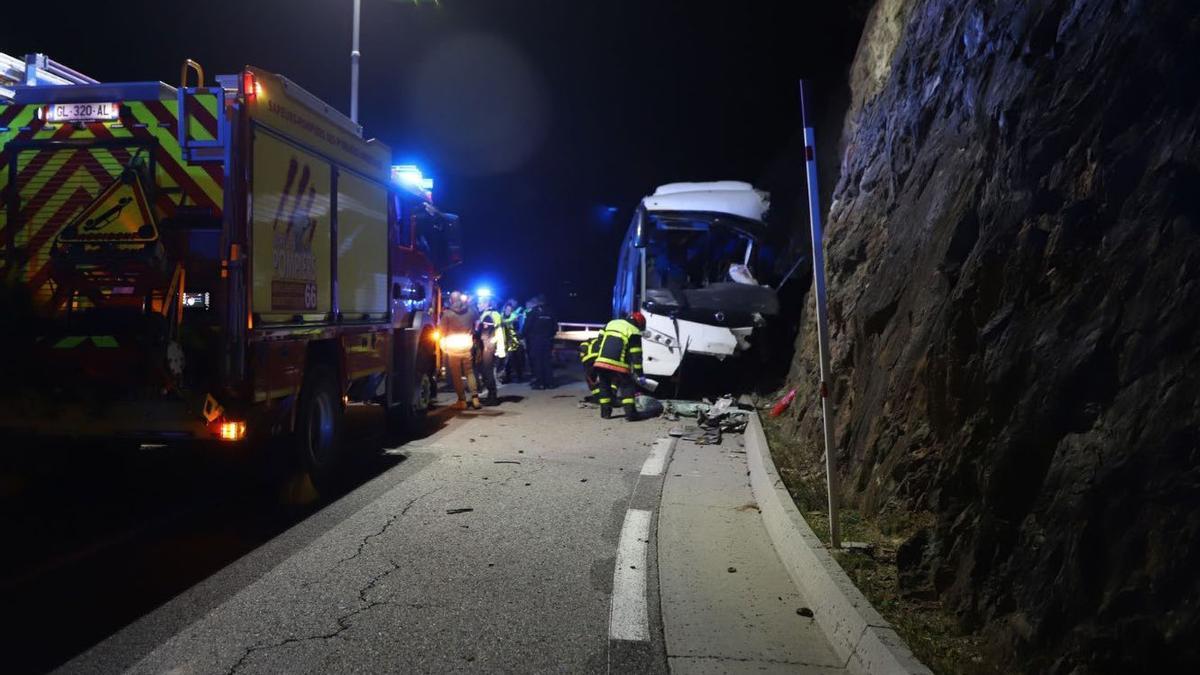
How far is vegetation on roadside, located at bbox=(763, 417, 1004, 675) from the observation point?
3.47 m

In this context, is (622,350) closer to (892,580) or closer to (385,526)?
(385,526)

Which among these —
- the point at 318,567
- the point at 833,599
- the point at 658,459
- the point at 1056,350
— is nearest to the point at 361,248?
the point at 658,459

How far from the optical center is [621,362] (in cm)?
1156

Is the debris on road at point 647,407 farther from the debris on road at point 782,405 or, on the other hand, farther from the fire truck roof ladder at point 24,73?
the fire truck roof ladder at point 24,73

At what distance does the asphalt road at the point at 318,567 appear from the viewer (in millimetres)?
3832

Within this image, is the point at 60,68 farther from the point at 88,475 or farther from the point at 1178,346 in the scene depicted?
the point at 1178,346

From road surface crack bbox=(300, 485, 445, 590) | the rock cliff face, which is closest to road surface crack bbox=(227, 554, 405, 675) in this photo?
road surface crack bbox=(300, 485, 445, 590)

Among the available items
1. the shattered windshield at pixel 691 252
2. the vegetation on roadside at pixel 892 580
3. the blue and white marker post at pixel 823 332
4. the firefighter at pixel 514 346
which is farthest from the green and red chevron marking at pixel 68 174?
the firefighter at pixel 514 346

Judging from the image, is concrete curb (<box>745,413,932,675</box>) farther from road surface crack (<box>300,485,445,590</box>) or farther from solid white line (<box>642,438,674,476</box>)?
road surface crack (<box>300,485,445,590</box>)

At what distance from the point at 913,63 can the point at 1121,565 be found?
6402 mm

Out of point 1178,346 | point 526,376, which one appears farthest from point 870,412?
point 526,376

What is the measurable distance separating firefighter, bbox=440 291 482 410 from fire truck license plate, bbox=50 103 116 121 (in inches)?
274

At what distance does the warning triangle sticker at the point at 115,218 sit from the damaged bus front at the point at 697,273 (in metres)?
8.73

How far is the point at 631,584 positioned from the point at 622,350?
6.86 metres
